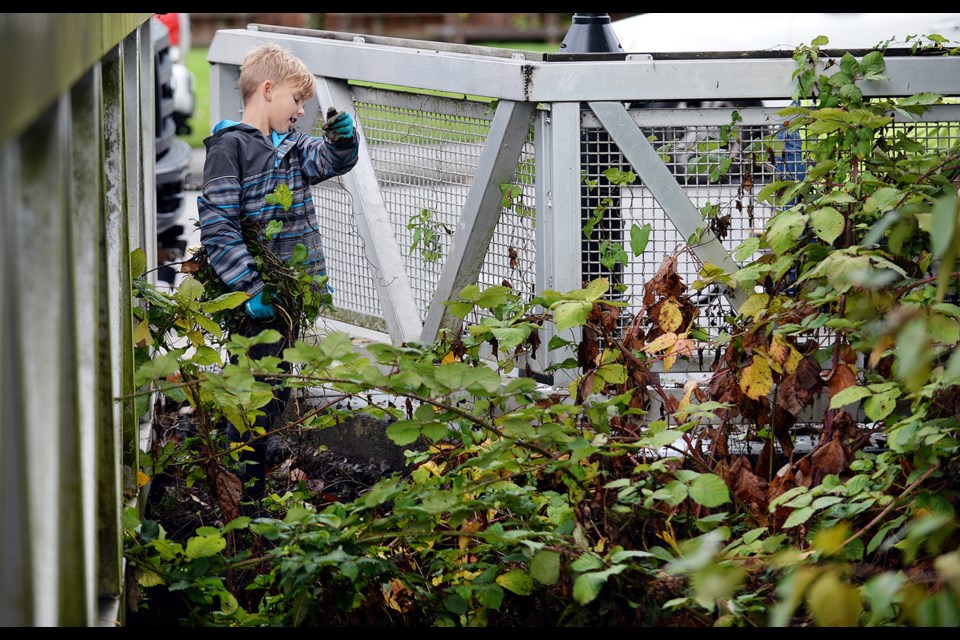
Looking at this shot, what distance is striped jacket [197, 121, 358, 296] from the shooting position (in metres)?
3.90

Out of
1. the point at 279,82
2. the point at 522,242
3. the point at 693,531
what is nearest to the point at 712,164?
the point at 522,242

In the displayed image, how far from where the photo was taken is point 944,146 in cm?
370

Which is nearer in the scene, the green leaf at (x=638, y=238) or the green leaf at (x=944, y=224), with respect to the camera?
the green leaf at (x=944, y=224)

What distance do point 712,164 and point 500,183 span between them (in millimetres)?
685

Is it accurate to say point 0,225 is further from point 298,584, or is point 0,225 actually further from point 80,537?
point 298,584

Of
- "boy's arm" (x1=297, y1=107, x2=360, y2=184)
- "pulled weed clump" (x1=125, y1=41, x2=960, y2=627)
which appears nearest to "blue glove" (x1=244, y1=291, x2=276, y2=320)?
"boy's arm" (x1=297, y1=107, x2=360, y2=184)

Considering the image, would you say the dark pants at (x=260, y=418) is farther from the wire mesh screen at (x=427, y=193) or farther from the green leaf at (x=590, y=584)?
the green leaf at (x=590, y=584)

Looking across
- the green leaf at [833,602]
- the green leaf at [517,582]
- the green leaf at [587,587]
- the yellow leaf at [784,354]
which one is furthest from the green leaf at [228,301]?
the green leaf at [833,602]

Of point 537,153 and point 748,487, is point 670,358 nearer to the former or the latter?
point 748,487

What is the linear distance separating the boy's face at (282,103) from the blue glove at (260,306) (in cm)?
64

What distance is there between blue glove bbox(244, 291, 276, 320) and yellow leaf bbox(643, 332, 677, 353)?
4.49 ft

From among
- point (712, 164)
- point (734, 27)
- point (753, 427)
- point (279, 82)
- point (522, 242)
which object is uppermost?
point (734, 27)

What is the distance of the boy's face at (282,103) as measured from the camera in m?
4.05

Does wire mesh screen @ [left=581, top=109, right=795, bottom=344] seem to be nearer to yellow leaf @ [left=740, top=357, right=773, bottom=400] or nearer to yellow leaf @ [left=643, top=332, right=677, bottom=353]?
yellow leaf @ [left=643, top=332, right=677, bottom=353]
